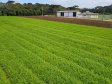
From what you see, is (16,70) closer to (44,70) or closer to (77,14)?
(44,70)

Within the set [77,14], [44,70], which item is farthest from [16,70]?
[77,14]

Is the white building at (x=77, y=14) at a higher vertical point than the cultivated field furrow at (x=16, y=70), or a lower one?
higher

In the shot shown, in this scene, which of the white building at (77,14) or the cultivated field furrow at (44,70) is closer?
the cultivated field furrow at (44,70)

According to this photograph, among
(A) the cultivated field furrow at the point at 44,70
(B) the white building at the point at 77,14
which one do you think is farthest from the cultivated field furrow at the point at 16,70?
(B) the white building at the point at 77,14

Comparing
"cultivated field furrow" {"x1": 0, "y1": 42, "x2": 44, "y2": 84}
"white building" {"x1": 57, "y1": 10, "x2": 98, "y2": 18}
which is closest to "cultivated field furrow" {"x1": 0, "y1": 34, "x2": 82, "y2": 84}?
"cultivated field furrow" {"x1": 0, "y1": 42, "x2": 44, "y2": 84}

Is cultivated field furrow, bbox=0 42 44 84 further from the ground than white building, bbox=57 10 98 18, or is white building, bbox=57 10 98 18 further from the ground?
white building, bbox=57 10 98 18

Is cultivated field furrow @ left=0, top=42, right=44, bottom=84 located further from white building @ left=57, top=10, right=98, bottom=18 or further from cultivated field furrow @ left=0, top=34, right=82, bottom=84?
white building @ left=57, top=10, right=98, bottom=18

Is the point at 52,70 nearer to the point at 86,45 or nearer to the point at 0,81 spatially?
the point at 0,81

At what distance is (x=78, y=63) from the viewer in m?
4.08

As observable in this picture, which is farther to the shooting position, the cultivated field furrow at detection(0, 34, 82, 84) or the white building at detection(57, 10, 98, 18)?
the white building at detection(57, 10, 98, 18)

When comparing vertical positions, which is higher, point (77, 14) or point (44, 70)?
point (77, 14)

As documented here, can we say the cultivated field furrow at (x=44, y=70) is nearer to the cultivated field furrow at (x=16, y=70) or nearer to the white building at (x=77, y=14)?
the cultivated field furrow at (x=16, y=70)

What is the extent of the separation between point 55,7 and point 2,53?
63989 millimetres

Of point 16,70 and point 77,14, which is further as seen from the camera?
point 77,14
